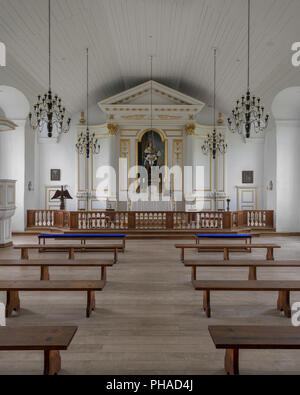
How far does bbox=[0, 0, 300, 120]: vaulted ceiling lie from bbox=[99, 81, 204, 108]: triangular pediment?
47.9 inches

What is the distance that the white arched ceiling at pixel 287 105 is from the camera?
36.4 feet

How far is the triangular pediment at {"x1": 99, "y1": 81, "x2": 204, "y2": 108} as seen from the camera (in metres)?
15.8

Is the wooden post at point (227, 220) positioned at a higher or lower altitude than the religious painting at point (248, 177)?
lower

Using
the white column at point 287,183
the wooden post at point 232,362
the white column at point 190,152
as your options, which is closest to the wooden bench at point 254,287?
the wooden post at point 232,362

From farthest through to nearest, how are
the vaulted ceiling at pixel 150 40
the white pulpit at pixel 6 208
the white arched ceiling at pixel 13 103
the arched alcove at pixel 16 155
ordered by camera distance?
the arched alcove at pixel 16 155 → the white arched ceiling at pixel 13 103 → the white pulpit at pixel 6 208 → the vaulted ceiling at pixel 150 40

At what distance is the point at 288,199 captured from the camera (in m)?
12.6

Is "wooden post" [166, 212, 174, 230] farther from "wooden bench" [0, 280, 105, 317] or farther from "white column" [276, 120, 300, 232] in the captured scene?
"wooden bench" [0, 280, 105, 317]

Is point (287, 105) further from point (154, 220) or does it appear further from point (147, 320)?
point (147, 320)

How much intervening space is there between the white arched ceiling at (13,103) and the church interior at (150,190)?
68mm

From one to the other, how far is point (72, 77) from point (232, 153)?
27.9ft

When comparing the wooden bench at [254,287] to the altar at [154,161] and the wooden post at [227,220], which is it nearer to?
the wooden post at [227,220]

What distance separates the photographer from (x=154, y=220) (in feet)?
39.0

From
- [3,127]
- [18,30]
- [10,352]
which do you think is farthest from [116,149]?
[10,352]

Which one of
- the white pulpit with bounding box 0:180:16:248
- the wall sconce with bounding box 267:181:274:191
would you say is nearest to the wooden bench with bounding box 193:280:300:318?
the white pulpit with bounding box 0:180:16:248
